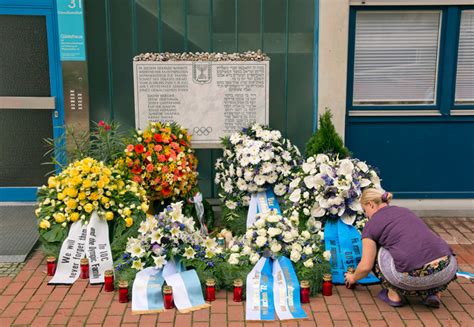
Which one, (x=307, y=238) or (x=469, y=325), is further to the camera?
(x=307, y=238)

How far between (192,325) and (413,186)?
3.86m

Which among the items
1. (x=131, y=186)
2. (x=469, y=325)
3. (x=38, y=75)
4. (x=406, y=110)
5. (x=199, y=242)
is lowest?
(x=469, y=325)

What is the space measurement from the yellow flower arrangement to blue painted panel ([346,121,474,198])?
2994 millimetres

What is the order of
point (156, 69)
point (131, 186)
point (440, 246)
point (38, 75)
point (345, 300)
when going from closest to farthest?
point (440, 246)
point (345, 300)
point (131, 186)
point (156, 69)
point (38, 75)

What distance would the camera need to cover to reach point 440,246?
422 centimetres

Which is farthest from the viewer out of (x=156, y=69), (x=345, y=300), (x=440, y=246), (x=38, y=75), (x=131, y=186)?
(x=38, y=75)

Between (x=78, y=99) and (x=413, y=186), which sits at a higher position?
(x=78, y=99)

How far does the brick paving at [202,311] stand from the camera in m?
4.27

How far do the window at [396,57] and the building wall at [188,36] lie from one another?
2.08 feet

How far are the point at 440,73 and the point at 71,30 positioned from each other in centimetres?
441

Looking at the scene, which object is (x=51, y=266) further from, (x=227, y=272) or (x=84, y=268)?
(x=227, y=272)

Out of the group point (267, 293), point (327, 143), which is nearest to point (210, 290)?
point (267, 293)

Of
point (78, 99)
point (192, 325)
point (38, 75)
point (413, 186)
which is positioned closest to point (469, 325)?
point (192, 325)

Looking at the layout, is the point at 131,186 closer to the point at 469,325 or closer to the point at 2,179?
the point at 2,179
